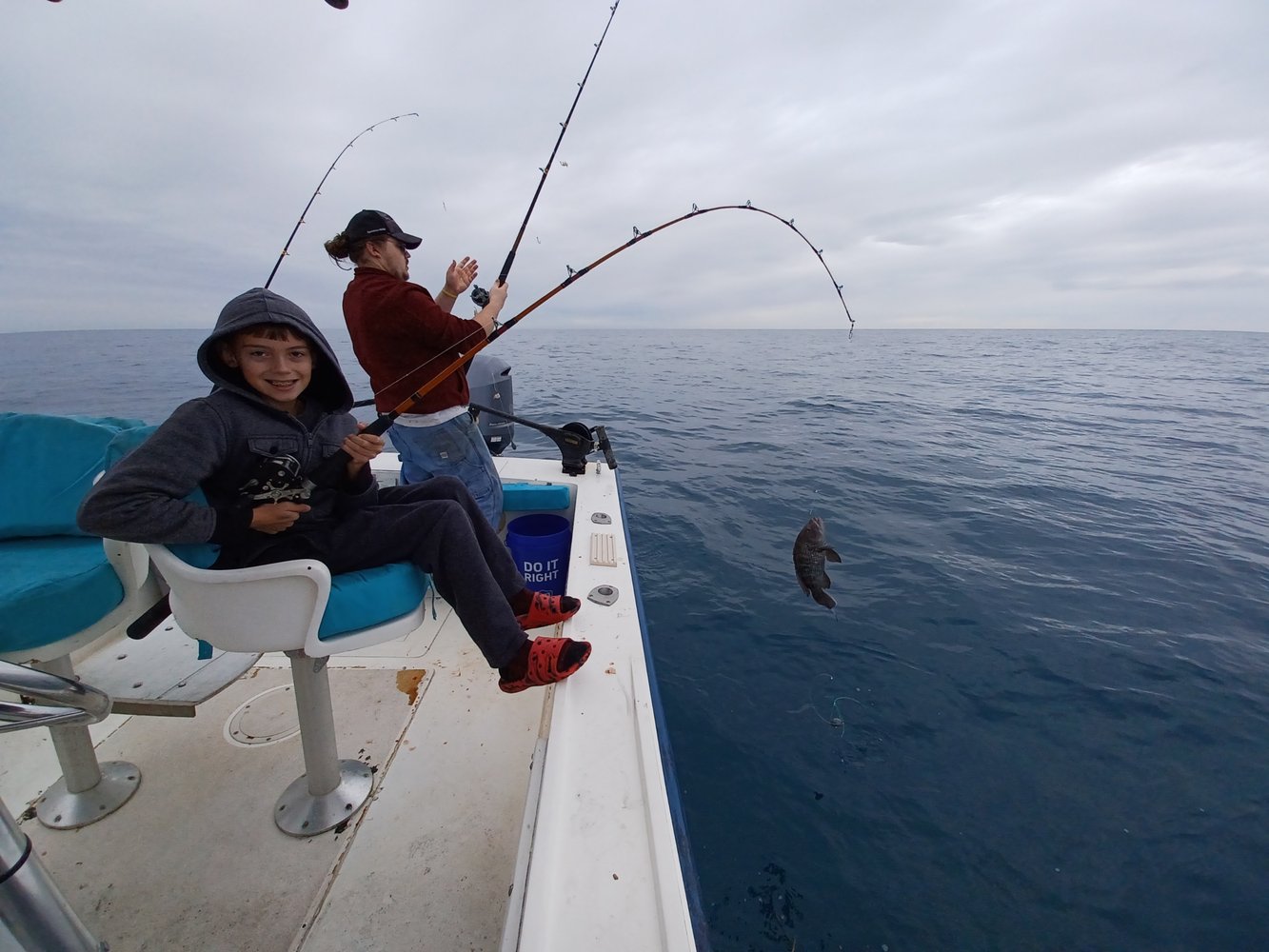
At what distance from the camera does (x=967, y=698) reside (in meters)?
3.41

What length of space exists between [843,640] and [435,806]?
2919 millimetres

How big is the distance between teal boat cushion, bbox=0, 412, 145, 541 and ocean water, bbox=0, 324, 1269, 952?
2541 mm

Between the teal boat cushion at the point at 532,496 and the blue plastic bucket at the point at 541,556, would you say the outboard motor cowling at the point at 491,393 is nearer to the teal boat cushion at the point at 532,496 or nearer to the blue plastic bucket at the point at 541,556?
the teal boat cushion at the point at 532,496

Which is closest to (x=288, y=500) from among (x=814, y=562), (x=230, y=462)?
(x=230, y=462)

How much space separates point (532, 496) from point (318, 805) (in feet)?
7.41

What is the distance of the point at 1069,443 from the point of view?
10094 mm

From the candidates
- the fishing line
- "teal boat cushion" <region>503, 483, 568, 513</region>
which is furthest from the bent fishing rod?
"teal boat cushion" <region>503, 483, 568, 513</region>

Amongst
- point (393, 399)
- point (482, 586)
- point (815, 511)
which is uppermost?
point (393, 399)

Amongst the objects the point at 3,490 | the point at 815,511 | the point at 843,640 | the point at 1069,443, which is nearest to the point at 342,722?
the point at 3,490

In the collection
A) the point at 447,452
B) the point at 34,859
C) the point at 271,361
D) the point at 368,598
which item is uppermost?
the point at 271,361

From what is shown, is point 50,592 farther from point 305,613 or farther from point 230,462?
point 305,613

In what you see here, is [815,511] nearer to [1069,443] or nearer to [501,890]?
[501,890]

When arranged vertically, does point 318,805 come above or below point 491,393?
below

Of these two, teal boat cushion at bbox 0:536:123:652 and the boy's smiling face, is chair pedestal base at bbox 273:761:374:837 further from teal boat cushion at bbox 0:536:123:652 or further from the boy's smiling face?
the boy's smiling face
